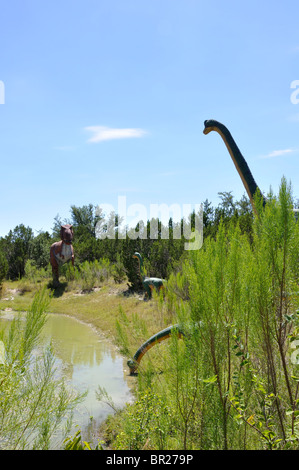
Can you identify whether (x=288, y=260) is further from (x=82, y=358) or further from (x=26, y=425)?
(x=82, y=358)

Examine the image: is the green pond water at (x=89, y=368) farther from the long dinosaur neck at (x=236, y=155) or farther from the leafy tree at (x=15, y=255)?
the leafy tree at (x=15, y=255)

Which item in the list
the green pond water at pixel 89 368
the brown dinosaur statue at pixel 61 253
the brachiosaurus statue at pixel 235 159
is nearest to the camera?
the green pond water at pixel 89 368

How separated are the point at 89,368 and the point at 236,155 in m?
3.90

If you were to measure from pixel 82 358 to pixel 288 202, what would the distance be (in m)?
5.35

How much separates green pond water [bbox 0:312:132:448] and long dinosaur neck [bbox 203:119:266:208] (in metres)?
2.84

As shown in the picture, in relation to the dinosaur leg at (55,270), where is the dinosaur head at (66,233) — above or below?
above

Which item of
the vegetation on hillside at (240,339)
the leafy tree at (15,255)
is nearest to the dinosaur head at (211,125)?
the vegetation on hillside at (240,339)

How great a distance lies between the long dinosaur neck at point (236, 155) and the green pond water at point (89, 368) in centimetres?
284

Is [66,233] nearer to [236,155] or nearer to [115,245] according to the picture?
[115,245]

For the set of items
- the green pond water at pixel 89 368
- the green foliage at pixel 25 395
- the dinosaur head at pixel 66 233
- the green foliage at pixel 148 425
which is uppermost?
the dinosaur head at pixel 66 233

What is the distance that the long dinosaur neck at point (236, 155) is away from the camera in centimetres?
455

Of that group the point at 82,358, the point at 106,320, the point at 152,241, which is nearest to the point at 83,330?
the point at 106,320

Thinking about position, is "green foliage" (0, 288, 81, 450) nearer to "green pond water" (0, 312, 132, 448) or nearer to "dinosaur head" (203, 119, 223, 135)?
"green pond water" (0, 312, 132, 448)
